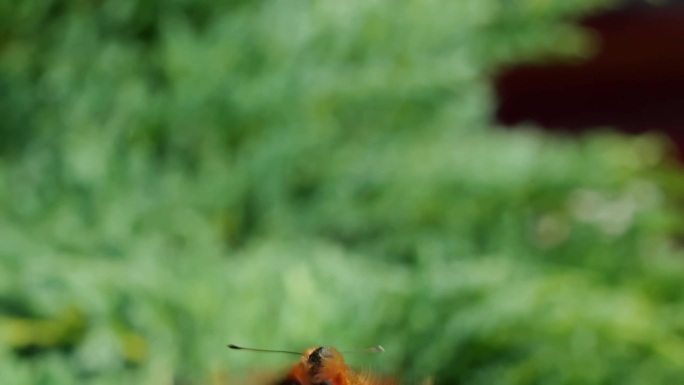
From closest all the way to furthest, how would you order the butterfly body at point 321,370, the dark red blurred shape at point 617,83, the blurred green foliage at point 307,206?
the butterfly body at point 321,370, the blurred green foliage at point 307,206, the dark red blurred shape at point 617,83

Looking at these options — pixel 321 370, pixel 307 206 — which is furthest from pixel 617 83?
pixel 321 370

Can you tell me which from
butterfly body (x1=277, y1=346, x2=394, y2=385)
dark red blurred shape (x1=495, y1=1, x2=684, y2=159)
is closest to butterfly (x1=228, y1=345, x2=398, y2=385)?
butterfly body (x1=277, y1=346, x2=394, y2=385)

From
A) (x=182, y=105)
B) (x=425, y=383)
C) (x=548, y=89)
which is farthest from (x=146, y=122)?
(x=548, y=89)

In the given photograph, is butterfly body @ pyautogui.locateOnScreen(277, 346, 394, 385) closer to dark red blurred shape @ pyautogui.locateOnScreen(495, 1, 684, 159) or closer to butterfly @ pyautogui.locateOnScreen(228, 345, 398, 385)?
butterfly @ pyautogui.locateOnScreen(228, 345, 398, 385)

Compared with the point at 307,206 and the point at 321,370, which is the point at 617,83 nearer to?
the point at 307,206

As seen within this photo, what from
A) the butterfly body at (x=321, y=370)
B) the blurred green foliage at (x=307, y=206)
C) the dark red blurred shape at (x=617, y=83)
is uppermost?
the dark red blurred shape at (x=617, y=83)

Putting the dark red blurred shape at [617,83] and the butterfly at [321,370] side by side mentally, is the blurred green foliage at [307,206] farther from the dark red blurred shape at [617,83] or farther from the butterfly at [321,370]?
the dark red blurred shape at [617,83]

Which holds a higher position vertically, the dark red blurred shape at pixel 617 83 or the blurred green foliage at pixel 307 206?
the dark red blurred shape at pixel 617 83

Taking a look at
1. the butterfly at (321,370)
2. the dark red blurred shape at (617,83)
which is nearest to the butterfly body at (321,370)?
the butterfly at (321,370)
